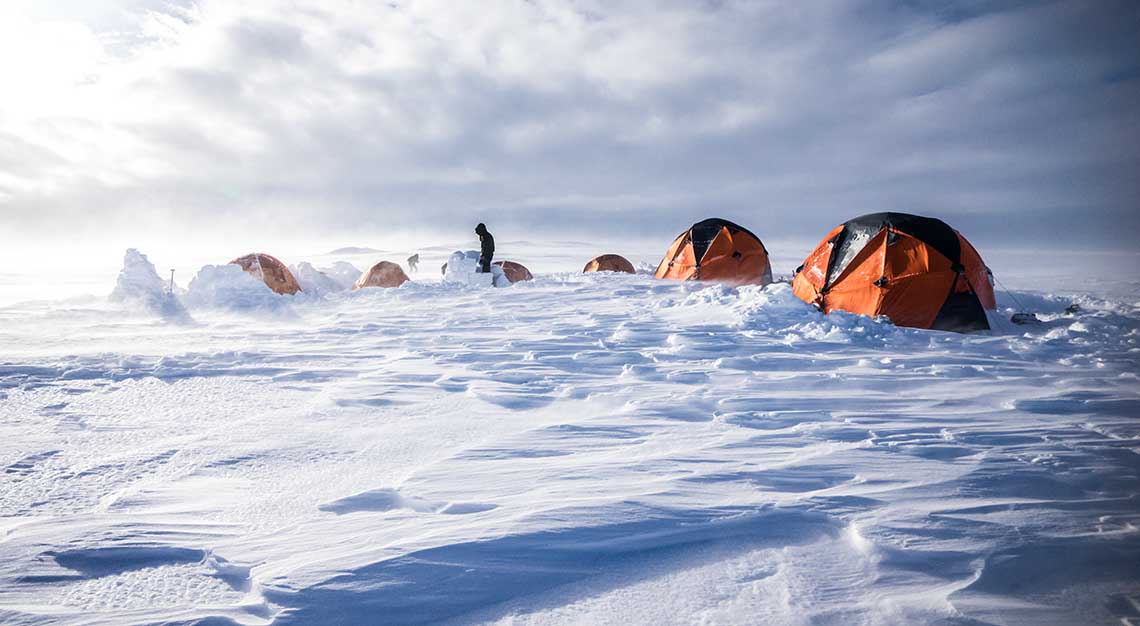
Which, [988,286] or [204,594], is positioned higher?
[988,286]

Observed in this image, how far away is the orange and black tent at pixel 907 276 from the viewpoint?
24.0 feet

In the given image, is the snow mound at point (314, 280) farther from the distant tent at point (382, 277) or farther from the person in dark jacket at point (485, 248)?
the person in dark jacket at point (485, 248)

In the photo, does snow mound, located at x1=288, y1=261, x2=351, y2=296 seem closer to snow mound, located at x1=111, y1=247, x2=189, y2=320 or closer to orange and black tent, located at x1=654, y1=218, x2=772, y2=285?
snow mound, located at x1=111, y1=247, x2=189, y2=320

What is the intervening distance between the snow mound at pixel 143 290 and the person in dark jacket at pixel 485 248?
7032 millimetres

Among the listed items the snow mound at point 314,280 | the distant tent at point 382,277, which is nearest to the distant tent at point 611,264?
the distant tent at point 382,277

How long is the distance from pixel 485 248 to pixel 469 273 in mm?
904

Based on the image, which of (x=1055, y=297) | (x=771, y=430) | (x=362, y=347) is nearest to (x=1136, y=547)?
(x=771, y=430)

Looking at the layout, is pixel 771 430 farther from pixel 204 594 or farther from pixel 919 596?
pixel 204 594

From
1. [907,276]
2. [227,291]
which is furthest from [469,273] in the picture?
[907,276]

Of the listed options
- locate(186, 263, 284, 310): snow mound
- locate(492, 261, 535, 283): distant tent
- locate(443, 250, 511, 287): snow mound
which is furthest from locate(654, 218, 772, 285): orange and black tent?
locate(186, 263, 284, 310): snow mound

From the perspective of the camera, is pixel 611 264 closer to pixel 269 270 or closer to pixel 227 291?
pixel 269 270

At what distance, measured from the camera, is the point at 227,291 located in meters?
10.8

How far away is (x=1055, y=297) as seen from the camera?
36.2 ft

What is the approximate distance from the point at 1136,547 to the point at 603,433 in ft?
7.69
